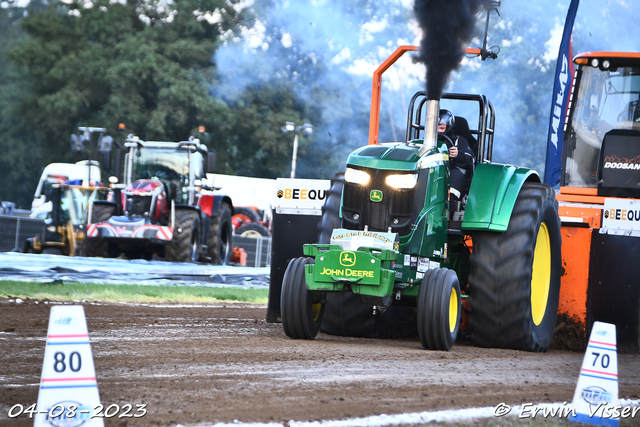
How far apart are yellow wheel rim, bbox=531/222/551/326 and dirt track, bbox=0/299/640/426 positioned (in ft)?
1.55

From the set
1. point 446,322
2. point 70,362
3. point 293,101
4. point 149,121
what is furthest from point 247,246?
point 70,362

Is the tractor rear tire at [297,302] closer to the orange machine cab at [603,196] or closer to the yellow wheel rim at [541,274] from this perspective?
the yellow wheel rim at [541,274]

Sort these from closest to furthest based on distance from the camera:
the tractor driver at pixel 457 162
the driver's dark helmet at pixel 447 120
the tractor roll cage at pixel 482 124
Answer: the tractor driver at pixel 457 162 → the driver's dark helmet at pixel 447 120 → the tractor roll cage at pixel 482 124

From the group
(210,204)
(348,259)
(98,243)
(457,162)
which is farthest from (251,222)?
(348,259)

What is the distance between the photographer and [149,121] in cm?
3494

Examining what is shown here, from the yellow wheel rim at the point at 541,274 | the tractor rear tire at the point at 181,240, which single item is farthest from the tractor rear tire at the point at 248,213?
the yellow wheel rim at the point at 541,274

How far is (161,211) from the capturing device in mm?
17969

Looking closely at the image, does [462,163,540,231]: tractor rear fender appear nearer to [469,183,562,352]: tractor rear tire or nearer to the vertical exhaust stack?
[469,183,562,352]: tractor rear tire

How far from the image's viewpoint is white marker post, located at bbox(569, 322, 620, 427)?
13.9 feet

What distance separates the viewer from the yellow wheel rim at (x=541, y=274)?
25.3 ft

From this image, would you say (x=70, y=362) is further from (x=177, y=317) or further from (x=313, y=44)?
(x=313, y=44)

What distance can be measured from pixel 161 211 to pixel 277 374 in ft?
43.8

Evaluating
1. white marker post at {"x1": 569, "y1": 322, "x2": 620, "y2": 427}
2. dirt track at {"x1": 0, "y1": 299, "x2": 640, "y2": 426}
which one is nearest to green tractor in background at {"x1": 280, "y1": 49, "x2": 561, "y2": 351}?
dirt track at {"x1": 0, "y1": 299, "x2": 640, "y2": 426}

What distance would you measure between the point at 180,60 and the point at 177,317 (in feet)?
92.9
